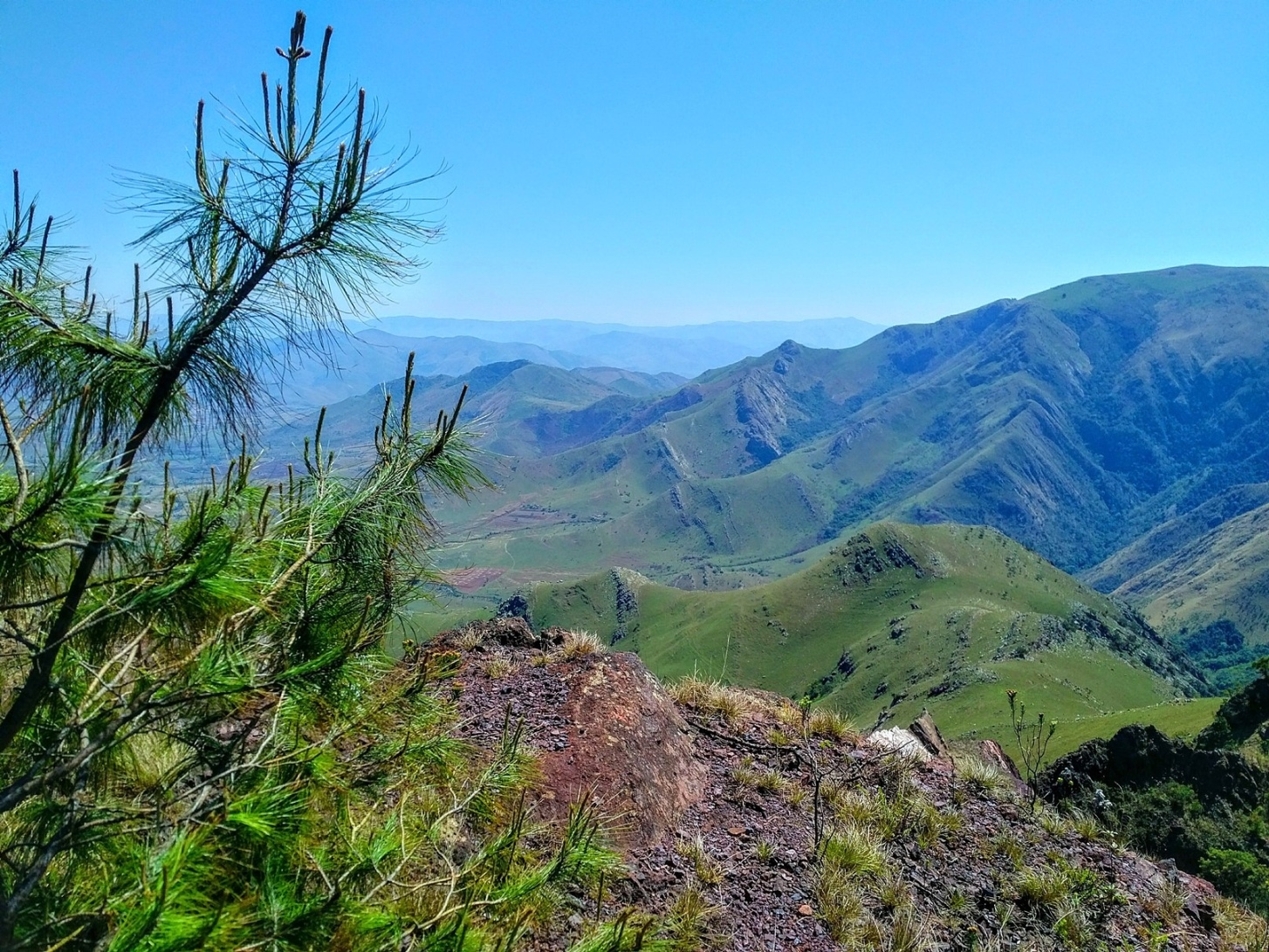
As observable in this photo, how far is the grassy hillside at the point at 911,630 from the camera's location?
8525 cm

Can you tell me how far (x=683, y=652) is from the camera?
403 feet

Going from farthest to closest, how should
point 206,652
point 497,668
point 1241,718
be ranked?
point 1241,718, point 497,668, point 206,652

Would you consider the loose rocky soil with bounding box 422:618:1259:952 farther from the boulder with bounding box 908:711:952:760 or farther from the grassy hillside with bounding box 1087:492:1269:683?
the grassy hillside with bounding box 1087:492:1269:683

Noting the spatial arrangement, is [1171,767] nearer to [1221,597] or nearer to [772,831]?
[772,831]

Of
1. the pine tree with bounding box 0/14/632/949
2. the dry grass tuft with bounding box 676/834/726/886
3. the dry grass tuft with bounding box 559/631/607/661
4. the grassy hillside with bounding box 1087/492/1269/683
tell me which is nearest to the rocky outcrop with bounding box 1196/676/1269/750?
the dry grass tuft with bounding box 559/631/607/661

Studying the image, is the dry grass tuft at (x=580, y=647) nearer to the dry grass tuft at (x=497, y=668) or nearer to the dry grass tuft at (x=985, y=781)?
the dry grass tuft at (x=497, y=668)

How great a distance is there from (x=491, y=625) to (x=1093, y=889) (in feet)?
23.6

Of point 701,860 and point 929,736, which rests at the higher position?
point 701,860

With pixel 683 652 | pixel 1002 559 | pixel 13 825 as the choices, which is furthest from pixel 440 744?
pixel 1002 559

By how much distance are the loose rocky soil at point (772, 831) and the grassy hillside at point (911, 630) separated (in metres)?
65.3

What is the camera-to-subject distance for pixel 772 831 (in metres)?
6.48

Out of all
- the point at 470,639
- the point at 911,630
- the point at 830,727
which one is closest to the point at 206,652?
the point at 470,639

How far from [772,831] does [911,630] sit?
114120 millimetres

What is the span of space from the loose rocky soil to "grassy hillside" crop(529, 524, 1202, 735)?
65302 millimetres
